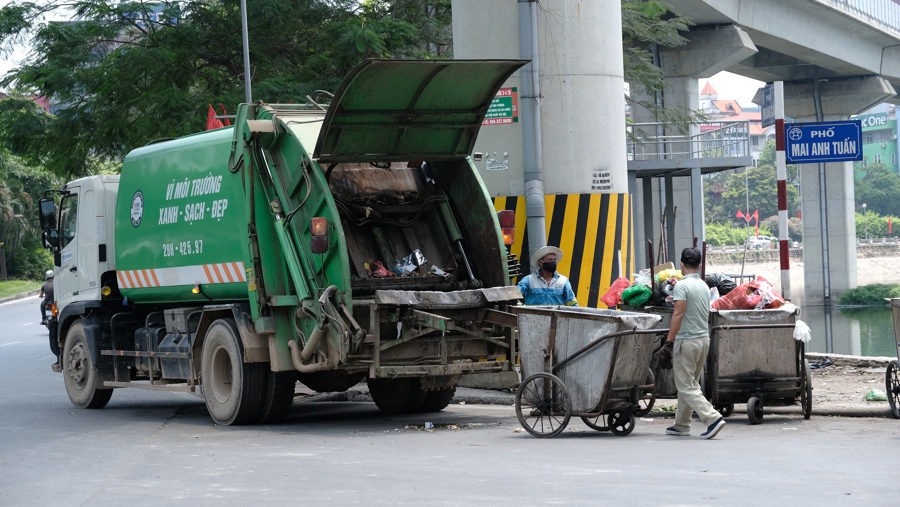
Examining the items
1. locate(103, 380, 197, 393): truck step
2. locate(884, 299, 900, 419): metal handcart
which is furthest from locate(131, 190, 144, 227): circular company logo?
locate(884, 299, 900, 419): metal handcart

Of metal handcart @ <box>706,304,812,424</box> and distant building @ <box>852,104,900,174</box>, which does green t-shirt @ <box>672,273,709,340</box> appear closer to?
metal handcart @ <box>706,304,812,424</box>

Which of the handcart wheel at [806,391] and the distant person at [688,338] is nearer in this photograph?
the distant person at [688,338]

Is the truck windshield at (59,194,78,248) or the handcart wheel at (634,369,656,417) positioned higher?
the truck windshield at (59,194,78,248)

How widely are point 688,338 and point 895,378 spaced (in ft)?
7.02

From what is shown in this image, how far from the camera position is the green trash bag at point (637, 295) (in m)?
10.9

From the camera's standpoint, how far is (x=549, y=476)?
7.48m

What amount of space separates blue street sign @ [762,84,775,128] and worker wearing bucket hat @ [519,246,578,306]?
3.29 metres

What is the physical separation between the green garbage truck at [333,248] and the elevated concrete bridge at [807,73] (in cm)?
1316

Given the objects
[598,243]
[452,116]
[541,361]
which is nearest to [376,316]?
[541,361]

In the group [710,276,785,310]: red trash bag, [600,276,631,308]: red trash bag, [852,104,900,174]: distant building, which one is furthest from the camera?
[852,104,900,174]: distant building

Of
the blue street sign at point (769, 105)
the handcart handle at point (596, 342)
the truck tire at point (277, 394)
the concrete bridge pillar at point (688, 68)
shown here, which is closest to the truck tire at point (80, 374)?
the truck tire at point (277, 394)

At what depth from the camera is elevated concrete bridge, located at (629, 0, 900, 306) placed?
3341cm

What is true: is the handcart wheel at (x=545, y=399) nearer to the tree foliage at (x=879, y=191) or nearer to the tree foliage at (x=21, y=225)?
the tree foliage at (x=21, y=225)

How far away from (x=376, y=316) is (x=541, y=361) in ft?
4.55
